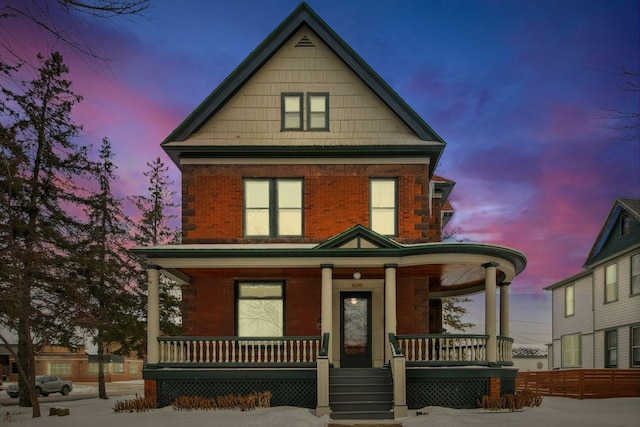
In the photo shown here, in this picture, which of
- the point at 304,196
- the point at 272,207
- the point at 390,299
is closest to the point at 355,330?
the point at 390,299

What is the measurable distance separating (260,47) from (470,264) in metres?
9.96

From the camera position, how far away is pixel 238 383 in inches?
654

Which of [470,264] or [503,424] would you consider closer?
[503,424]

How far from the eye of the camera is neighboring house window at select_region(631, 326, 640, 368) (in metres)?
26.2

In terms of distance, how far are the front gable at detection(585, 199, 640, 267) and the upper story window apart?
15591 mm

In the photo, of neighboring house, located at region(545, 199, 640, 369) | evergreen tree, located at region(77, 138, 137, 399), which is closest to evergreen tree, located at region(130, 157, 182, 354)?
evergreen tree, located at region(77, 138, 137, 399)

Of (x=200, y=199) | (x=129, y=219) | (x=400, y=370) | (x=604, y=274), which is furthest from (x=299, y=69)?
(x=604, y=274)

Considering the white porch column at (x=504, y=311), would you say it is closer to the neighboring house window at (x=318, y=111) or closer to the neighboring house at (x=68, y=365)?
the neighboring house window at (x=318, y=111)

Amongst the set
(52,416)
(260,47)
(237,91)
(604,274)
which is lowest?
(52,416)

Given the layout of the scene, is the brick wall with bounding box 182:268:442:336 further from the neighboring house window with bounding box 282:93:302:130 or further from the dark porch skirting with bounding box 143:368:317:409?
the neighboring house window with bounding box 282:93:302:130

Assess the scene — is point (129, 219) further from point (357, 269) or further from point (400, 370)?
point (400, 370)

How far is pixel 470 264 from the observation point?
1711cm

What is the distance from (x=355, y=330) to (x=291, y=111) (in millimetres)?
7678

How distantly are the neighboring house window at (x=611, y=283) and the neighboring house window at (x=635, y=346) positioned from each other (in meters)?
2.10
